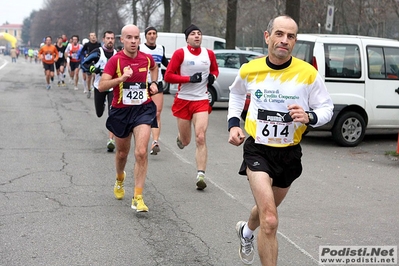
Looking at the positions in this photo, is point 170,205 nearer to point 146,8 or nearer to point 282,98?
point 282,98

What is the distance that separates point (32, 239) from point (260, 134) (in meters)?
2.44

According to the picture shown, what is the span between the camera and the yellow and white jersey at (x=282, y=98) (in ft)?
16.4

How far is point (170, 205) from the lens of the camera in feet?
25.1

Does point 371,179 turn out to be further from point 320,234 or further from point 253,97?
point 253,97

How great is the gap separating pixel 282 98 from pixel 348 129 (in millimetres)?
8134

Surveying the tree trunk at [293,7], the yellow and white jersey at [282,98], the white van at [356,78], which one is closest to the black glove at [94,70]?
the white van at [356,78]

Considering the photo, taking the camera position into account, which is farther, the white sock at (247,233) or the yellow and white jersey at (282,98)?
the white sock at (247,233)

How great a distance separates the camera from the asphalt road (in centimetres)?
591

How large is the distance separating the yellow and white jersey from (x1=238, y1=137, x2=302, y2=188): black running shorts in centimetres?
5

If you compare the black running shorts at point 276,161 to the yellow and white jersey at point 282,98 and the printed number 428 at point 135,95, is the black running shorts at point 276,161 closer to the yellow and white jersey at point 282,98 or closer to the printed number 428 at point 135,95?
the yellow and white jersey at point 282,98

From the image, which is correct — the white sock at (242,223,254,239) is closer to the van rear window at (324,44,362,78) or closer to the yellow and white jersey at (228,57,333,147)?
the yellow and white jersey at (228,57,333,147)

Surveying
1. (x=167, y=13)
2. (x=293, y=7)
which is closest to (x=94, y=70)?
(x=293, y=7)

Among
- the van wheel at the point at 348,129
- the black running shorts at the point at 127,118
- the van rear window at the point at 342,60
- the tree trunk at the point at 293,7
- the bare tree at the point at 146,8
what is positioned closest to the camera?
the black running shorts at the point at 127,118

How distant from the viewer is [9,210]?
7242 mm
